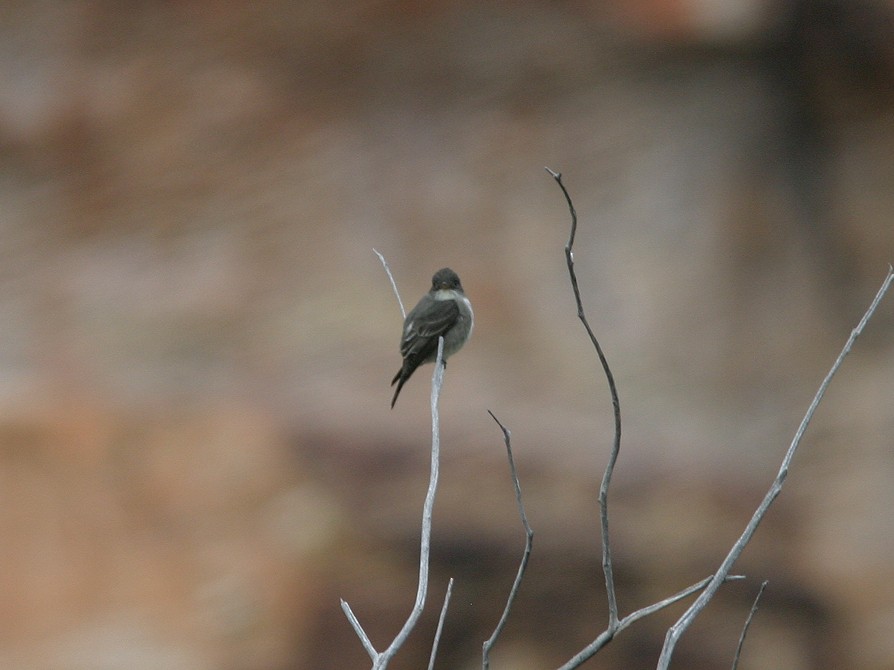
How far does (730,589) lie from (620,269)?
7.09 ft

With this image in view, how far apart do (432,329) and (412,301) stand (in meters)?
2.77

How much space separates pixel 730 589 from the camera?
291 inches

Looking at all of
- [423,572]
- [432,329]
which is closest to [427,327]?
[432,329]

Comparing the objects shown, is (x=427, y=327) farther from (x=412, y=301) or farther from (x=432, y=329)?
(x=412, y=301)

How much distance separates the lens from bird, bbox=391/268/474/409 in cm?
488

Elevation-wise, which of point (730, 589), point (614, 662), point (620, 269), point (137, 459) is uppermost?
point (620, 269)

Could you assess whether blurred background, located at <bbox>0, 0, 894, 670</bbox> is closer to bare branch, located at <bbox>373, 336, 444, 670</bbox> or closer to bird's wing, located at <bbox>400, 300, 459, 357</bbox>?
bird's wing, located at <bbox>400, 300, 459, 357</bbox>

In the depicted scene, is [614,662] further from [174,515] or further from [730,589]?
[174,515]

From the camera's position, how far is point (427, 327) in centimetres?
489

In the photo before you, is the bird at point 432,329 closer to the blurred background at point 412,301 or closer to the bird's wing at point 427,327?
the bird's wing at point 427,327

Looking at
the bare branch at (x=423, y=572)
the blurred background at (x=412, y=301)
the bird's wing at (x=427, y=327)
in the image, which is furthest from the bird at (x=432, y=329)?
the blurred background at (x=412, y=301)

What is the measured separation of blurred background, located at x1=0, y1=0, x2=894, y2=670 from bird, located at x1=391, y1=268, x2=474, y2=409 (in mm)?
2472

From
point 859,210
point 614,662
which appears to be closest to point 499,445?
point 614,662

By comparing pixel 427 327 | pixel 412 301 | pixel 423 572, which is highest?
Answer: pixel 423 572
